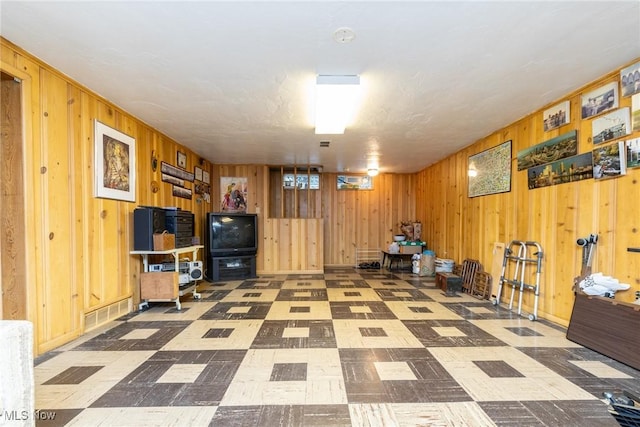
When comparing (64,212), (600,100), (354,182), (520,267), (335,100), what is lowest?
(520,267)

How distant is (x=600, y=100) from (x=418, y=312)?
9.54ft

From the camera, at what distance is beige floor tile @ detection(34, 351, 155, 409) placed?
189 cm

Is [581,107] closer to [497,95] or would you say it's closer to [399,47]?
[497,95]

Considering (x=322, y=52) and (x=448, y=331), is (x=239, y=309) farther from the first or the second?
(x=322, y=52)

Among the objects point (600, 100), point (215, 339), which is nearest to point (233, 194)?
point (215, 339)

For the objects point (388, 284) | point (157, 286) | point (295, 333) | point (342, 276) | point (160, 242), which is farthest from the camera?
point (342, 276)

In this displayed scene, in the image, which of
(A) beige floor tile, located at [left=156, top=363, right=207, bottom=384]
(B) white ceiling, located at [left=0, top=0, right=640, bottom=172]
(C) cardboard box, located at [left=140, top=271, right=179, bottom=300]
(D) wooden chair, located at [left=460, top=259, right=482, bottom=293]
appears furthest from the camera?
(D) wooden chair, located at [left=460, top=259, right=482, bottom=293]

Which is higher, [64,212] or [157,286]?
[64,212]

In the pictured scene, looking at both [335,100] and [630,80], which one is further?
[335,100]

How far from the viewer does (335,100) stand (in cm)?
307

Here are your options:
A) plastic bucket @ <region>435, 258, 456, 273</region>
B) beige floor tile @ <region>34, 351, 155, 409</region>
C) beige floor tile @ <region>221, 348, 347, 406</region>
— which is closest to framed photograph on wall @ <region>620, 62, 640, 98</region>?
beige floor tile @ <region>221, 348, 347, 406</region>

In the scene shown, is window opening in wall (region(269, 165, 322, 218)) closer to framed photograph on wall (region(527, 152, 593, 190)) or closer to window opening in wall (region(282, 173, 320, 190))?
window opening in wall (region(282, 173, 320, 190))

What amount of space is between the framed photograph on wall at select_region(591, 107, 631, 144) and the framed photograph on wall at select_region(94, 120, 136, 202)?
16.9 feet

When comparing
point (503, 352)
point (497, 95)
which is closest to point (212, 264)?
point (503, 352)
